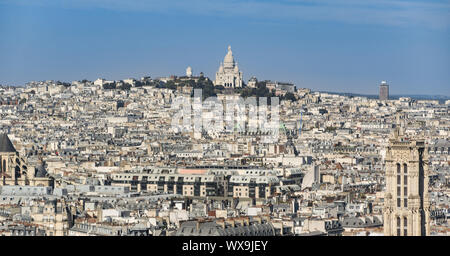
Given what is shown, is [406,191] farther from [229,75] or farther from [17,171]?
[229,75]

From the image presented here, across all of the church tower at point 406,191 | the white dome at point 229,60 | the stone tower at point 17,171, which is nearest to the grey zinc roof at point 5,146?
the stone tower at point 17,171

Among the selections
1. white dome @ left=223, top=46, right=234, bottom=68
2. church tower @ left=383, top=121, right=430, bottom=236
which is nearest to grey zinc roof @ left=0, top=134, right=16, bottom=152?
church tower @ left=383, top=121, right=430, bottom=236

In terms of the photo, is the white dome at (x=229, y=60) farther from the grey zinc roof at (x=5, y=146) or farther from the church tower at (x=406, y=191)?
the church tower at (x=406, y=191)

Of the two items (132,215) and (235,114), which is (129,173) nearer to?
(132,215)

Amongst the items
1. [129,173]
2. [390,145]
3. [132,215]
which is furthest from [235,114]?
[390,145]

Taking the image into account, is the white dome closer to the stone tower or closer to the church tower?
the stone tower

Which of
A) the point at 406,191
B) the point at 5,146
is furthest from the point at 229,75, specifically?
the point at 406,191

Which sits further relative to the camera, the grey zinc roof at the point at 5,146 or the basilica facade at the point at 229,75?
the basilica facade at the point at 229,75
